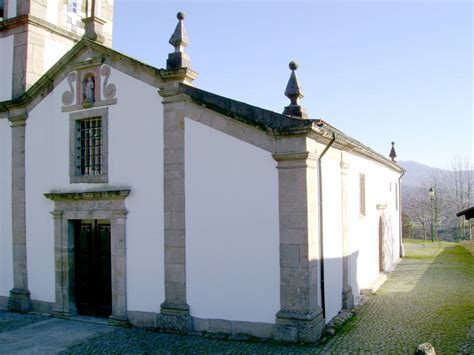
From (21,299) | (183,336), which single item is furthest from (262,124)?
(21,299)

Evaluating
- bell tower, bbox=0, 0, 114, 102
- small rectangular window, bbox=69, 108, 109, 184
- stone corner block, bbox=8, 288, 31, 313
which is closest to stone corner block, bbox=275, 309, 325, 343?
small rectangular window, bbox=69, 108, 109, 184

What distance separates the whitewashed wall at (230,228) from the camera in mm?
8594

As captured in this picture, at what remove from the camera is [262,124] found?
336 inches

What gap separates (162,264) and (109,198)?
6.54ft

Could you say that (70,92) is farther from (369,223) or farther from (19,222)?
(369,223)

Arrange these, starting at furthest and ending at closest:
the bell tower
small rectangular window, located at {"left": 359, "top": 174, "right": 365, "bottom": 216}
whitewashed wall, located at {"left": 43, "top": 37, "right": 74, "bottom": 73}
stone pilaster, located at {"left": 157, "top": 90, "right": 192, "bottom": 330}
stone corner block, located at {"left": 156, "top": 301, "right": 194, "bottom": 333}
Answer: small rectangular window, located at {"left": 359, "top": 174, "right": 365, "bottom": 216} < whitewashed wall, located at {"left": 43, "top": 37, "right": 74, "bottom": 73} < the bell tower < stone pilaster, located at {"left": 157, "top": 90, "right": 192, "bottom": 330} < stone corner block, located at {"left": 156, "top": 301, "right": 194, "bottom": 333}

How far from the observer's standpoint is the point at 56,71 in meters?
11.1

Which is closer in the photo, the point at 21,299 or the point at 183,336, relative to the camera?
the point at 183,336

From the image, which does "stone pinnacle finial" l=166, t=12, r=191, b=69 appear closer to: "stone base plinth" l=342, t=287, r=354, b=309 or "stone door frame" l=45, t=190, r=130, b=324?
"stone door frame" l=45, t=190, r=130, b=324

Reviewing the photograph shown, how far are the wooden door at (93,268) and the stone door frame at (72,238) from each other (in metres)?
0.16

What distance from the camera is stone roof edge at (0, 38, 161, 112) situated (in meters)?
10.1

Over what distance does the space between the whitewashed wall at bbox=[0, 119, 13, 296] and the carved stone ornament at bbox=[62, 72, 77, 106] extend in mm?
2265

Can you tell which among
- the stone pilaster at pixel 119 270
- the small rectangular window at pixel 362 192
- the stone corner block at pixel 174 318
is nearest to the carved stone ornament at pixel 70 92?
the stone pilaster at pixel 119 270

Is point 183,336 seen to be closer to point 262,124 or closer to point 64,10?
point 262,124
